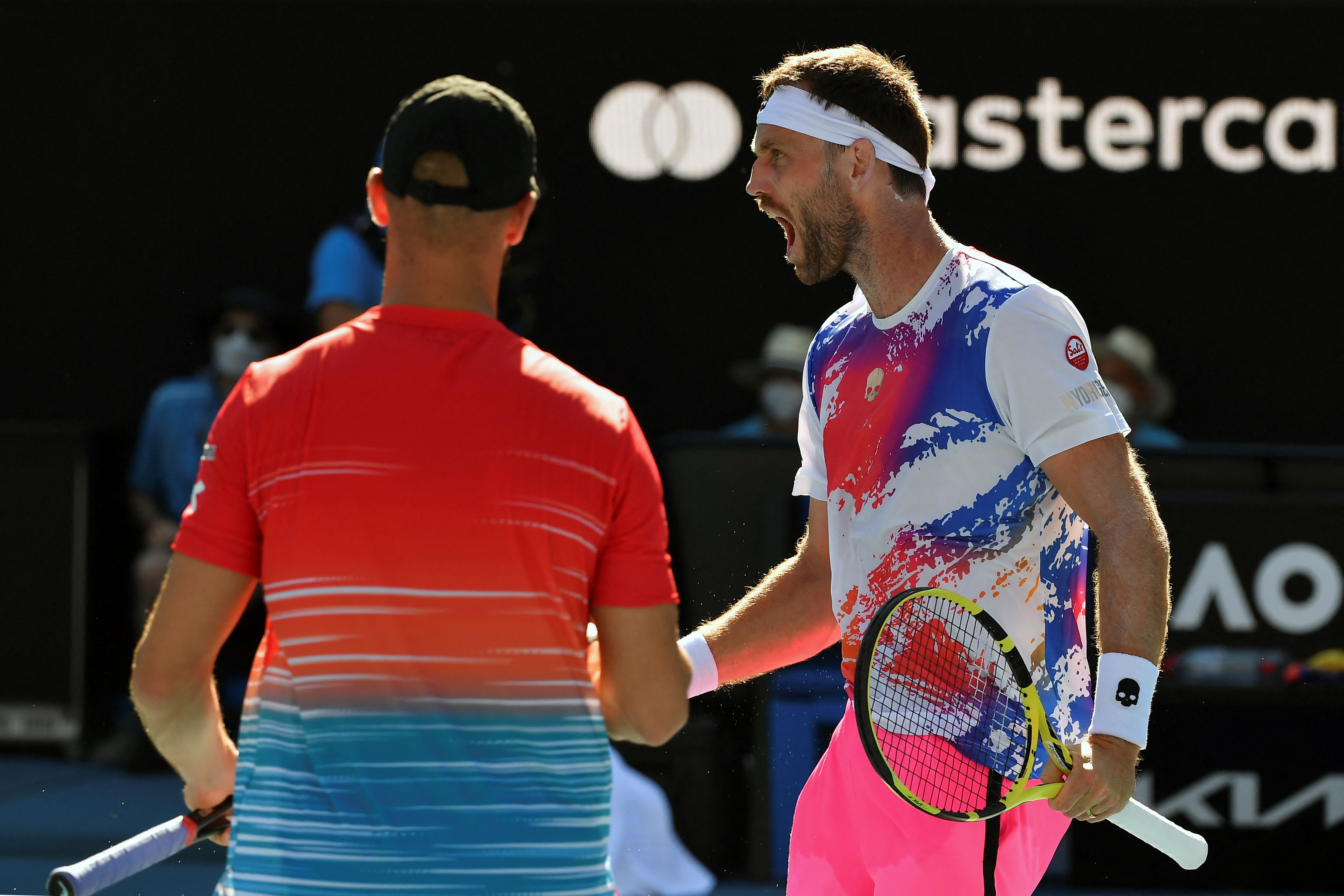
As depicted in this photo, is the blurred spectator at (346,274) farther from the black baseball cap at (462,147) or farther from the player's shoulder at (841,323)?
the black baseball cap at (462,147)

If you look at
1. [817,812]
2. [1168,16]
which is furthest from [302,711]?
[1168,16]

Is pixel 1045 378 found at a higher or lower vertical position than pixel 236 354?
lower

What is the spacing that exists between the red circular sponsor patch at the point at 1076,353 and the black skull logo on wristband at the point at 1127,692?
0.45 metres

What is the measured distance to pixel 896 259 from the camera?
2.57m

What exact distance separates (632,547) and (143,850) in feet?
2.50

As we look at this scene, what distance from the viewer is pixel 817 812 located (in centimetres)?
255

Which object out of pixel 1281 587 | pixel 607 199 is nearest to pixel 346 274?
pixel 607 199

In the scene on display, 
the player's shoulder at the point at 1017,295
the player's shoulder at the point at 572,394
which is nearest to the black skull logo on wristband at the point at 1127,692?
the player's shoulder at the point at 1017,295

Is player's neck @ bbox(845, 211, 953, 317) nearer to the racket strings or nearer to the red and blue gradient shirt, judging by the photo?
the racket strings

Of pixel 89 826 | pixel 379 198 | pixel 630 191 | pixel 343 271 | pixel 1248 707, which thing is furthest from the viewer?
pixel 630 191

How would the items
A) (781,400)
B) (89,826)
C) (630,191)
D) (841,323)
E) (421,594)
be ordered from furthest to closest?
(630,191) < (781,400) < (89,826) < (841,323) < (421,594)

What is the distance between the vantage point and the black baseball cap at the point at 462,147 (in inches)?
71.4

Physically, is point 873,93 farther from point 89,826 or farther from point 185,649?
point 89,826

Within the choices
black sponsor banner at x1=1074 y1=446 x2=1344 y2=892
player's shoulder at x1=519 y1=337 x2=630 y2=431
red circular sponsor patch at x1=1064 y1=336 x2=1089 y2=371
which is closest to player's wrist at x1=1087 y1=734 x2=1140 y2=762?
red circular sponsor patch at x1=1064 y1=336 x2=1089 y2=371
